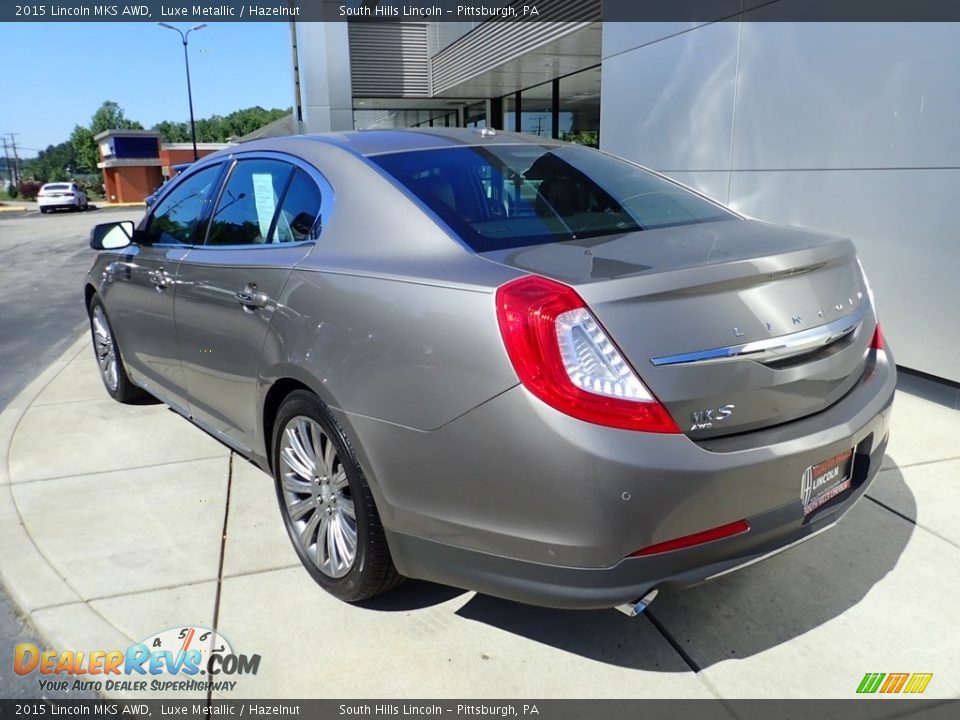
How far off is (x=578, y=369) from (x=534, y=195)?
3.40 ft

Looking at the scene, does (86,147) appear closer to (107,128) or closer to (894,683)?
(107,128)

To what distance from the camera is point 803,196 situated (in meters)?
5.98

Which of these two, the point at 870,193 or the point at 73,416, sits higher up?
the point at 870,193

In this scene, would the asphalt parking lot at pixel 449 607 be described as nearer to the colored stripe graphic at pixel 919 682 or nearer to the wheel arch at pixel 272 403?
the colored stripe graphic at pixel 919 682

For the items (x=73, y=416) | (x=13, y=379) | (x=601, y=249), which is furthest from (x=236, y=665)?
(x=13, y=379)

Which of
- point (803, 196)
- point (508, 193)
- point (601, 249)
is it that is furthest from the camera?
point (803, 196)

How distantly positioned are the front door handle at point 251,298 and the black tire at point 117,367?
2.30 m

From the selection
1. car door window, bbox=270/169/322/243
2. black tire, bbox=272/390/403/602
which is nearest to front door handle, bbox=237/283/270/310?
car door window, bbox=270/169/322/243

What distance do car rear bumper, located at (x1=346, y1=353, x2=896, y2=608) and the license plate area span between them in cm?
3

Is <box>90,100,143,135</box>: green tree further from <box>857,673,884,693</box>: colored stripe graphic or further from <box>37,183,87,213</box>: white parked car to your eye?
<box>857,673,884,693</box>: colored stripe graphic

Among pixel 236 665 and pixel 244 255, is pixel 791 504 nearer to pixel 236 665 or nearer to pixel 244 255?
pixel 236 665

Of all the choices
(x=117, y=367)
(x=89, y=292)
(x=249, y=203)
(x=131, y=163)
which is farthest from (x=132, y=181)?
(x=249, y=203)

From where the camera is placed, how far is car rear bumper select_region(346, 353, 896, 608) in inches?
78.8

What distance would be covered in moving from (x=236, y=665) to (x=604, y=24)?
26.0 ft
